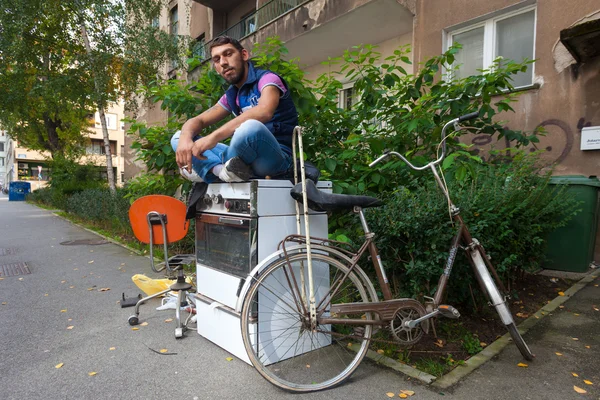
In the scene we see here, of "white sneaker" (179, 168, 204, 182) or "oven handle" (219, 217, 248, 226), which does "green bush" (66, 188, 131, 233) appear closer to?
"white sneaker" (179, 168, 204, 182)

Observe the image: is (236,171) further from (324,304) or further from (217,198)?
(324,304)

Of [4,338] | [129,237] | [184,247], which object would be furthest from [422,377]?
[129,237]

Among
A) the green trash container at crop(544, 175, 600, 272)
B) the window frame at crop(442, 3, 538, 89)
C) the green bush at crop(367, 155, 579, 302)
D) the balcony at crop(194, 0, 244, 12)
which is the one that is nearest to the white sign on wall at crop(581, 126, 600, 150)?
the green trash container at crop(544, 175, 600, 272)

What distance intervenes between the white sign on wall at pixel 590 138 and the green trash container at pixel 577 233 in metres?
1.05

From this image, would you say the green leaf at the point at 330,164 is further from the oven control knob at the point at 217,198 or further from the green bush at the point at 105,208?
the green bush at the point at 105,208

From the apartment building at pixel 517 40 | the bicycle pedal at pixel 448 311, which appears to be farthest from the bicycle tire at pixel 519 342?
the apartment building at pixel 517 40

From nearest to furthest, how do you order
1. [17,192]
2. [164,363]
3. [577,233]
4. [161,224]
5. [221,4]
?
[164,363] → [161,224] → [577,233] → [221,4] → [17,192]

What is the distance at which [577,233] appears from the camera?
486 cm

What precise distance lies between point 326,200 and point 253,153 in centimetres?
58

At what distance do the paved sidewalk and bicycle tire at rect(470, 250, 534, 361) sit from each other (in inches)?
5.1

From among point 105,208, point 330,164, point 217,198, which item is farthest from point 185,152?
point 105,208

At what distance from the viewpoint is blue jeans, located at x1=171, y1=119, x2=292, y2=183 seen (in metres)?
2.47

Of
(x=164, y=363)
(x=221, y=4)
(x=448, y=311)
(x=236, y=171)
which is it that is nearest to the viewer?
(x=236, y=171)

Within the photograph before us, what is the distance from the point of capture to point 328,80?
4828 millimetres
